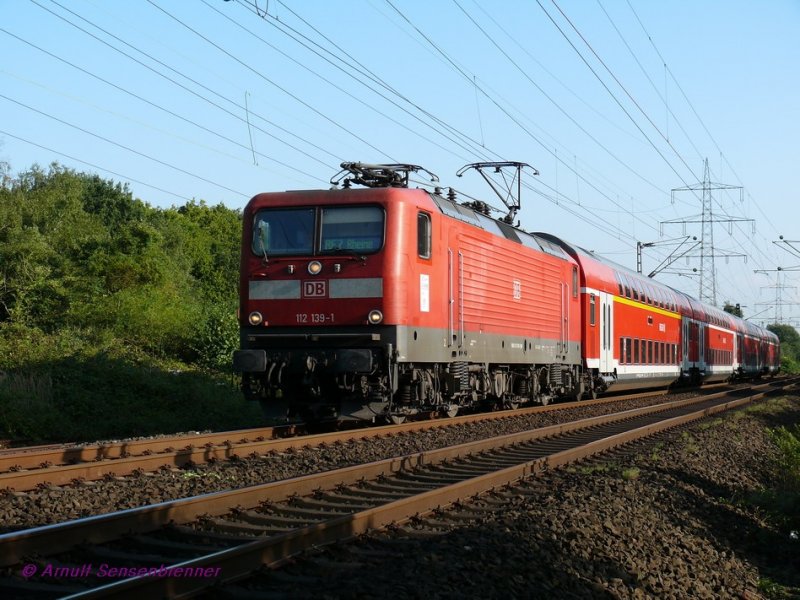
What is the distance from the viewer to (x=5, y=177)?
139 ft

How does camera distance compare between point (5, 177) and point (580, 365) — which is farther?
point (5, 177)

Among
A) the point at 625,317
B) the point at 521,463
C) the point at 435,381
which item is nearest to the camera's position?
the point at 521,463

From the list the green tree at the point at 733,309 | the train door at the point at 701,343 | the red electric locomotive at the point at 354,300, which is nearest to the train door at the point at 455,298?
the red electric locomotive at the point at 354,300

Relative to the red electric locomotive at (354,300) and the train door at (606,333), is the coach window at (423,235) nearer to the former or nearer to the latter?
the red electric locomotive at (354,300)

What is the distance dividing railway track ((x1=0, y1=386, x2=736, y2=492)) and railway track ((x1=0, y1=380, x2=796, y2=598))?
2.03m

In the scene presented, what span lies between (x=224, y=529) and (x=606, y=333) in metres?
18.7

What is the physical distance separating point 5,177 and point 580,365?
102 ft

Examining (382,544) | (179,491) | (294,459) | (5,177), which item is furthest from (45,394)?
(5,177)

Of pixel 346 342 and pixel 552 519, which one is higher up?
pixel 346 342

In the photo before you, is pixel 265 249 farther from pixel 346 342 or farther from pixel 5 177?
pixel 5 177

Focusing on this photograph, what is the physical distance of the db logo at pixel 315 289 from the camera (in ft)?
41.8

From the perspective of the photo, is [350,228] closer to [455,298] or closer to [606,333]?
[455,298]

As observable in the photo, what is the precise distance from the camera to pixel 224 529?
6.52m

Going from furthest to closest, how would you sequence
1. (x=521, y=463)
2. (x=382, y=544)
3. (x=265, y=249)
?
(x=265, y=249) → (x=521, y=463) → (x=382, y=544)
